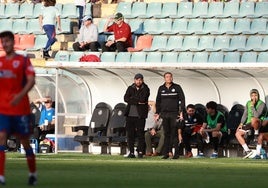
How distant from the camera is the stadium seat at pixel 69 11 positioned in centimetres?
3681

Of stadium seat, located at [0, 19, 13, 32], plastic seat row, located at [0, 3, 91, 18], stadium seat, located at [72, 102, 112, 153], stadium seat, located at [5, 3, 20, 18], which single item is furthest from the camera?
stadium seat, located at [5, 3, 20, 18]

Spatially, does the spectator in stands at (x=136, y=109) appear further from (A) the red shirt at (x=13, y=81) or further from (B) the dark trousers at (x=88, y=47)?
(A) the red shirt at (x=13, y=81)

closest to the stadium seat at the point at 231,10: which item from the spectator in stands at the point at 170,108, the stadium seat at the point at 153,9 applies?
the stadium seat at the point at 153,9

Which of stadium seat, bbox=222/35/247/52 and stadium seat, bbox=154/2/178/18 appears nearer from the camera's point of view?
stadium seat, bbox=222/35/247/52

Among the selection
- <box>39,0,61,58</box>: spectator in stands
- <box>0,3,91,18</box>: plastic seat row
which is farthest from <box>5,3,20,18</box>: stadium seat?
<box>39,0,61,58</box>: spectator in stands

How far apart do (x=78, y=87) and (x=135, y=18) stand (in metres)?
4.44

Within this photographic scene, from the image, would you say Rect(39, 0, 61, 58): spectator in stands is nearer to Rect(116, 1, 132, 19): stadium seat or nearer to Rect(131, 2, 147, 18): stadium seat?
Rect(116, 1, 132, 19): stadium seat

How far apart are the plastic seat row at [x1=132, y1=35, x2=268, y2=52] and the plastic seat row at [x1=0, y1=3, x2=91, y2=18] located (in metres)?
3.35

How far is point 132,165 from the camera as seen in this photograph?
22984 mm

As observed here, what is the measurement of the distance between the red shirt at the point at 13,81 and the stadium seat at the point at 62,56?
17788mm

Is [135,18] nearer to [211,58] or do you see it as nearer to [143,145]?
[211,58]

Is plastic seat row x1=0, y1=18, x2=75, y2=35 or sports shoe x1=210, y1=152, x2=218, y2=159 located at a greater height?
plastic seat row x1=0, y1=18, x2=75, y2=35

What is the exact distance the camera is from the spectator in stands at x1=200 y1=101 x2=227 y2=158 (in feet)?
96.1

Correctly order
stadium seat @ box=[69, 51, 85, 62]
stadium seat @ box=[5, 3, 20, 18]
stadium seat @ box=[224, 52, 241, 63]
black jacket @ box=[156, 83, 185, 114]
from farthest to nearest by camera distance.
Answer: stadium seat @ box=[5, 3, 20, 18] < stadium seat @ box=[69, 51, 85, 62] < stadium seat @ box=[224, 52, 241, 63] < black jacket @ box=[156, 83, 185, 114]
